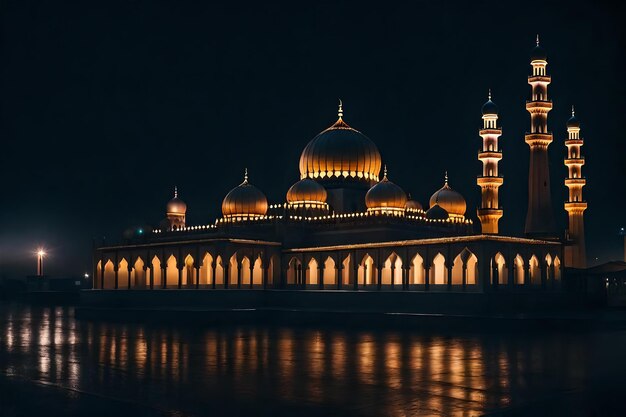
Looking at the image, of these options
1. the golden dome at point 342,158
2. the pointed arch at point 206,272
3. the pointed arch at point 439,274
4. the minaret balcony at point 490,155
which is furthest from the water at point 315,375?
the golden dome at point 342,158

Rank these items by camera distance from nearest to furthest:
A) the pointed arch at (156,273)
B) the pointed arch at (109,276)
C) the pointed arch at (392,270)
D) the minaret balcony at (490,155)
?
the pointed arch at (392,270), the pointed arch at (156,273), the minaret balcony at (490,155), the pointed arch at (109,276)

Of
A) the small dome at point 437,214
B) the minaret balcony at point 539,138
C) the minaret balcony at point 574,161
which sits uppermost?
the minaret balcony at point 539,138

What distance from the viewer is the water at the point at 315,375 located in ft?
41.5

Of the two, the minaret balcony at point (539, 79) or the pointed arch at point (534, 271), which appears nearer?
the pointed arch at point (534, 271)

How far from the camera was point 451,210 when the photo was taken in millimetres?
54250

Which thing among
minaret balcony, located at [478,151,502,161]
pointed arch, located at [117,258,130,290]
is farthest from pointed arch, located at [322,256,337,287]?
pointed arch, located at [117,258,130,290]

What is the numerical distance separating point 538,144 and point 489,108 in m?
4.02

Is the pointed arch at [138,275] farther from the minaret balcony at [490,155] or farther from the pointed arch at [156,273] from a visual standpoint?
the minaret balcony at [490,155]

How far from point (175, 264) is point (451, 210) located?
749 inches

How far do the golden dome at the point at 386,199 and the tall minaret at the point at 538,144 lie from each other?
9.52 meters

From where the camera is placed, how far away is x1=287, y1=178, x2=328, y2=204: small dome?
2002 inches

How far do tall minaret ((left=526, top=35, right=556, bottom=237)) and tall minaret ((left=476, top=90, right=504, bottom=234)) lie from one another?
7.10ft

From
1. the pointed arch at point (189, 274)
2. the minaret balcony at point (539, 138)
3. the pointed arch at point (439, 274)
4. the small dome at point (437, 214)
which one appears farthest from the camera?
the minaret balcony at point (539, 138)

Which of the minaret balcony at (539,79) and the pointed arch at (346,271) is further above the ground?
the minaret balcony at (539,79)
